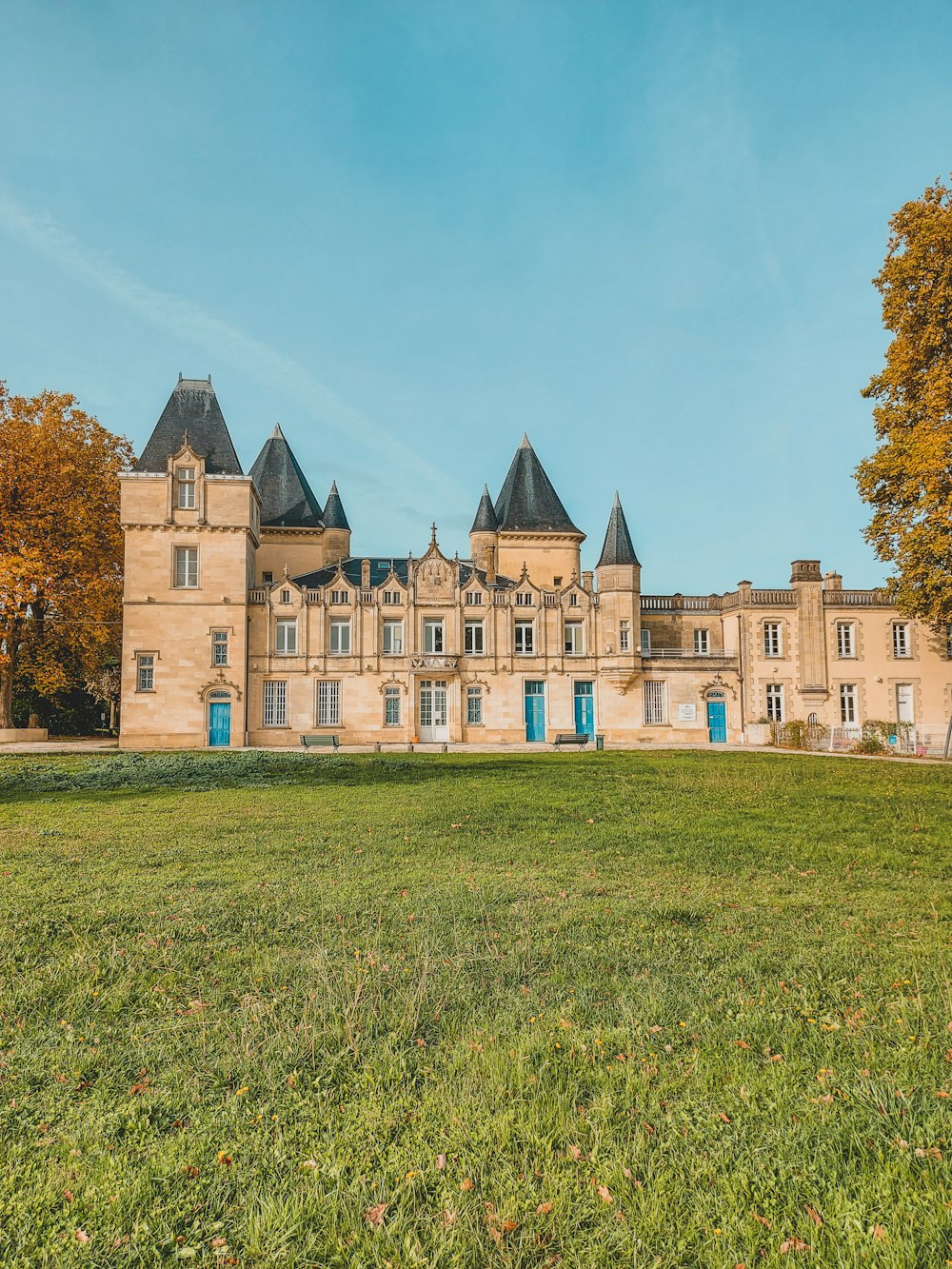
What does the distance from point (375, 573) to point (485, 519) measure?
22.2ft

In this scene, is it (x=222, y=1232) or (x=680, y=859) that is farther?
(x=680, y=859)

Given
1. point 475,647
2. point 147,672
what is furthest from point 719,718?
point 147,672

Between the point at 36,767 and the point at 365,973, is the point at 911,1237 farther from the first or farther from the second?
→ the point at 36,767

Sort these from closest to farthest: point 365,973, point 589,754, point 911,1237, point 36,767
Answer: point 911,1237 < point 365,973 < point 36,767 < point 589,754

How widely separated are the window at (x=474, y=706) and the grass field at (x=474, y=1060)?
2646 cm

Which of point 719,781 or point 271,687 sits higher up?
point 271,687

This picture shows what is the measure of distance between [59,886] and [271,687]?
27508 millimetres

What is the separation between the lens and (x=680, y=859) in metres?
8.35

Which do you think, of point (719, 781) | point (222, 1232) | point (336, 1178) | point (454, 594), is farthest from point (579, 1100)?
point (454, 594)

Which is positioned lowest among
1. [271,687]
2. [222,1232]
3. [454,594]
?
[222,1232]

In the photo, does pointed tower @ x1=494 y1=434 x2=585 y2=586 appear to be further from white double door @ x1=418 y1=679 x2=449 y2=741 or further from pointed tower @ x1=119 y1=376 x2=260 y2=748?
pointed tower @ x1=119 y1=376 x2=260 y2=748

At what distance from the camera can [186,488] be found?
33375mm

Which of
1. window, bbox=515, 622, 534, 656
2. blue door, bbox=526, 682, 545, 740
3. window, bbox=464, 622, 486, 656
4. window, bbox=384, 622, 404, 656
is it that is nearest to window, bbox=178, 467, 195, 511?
window, bbox=384, 622, 404, 656

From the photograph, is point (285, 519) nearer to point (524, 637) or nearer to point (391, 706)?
point (391, 706)
